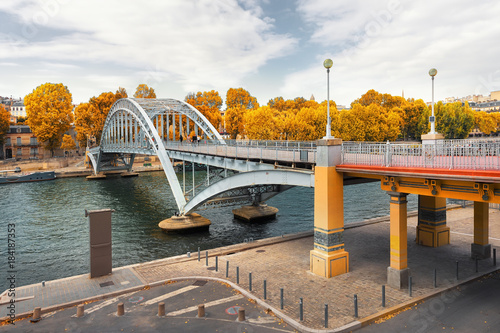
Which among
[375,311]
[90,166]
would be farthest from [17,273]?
[90,166]

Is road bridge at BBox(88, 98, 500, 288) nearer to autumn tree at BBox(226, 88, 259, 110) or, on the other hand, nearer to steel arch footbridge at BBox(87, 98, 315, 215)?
steel arch footbridge at BBox(87, 98, 315, 215)

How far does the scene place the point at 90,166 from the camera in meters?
91.2

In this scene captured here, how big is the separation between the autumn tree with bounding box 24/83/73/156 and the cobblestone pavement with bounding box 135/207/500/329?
79.4 meters

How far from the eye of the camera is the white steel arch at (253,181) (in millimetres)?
20609

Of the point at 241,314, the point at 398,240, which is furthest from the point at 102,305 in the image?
the point at 398,240

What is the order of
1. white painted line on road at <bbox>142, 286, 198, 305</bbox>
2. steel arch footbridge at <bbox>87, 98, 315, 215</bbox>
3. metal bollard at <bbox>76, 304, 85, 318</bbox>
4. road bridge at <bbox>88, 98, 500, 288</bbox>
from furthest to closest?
steel arch footbridge at <bbox>87, 98, 315, 215</bbox> < white painted line on road at <bbox>142, 286, 198, 305</bbox> < metal bollard at <bbox>76, 304, 85, 318</bbox> < road bridge at <bbox>88, 98, 500, 288</bbox>

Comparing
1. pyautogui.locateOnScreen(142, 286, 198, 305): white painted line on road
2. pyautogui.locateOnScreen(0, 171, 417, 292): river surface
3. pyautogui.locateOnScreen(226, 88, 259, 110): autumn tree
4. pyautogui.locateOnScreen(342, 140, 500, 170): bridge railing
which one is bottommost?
pyautogui.locateOnScreen(0, 171, 417, 292): river surface

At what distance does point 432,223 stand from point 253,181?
1189 centimetres

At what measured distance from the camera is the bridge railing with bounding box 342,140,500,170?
13.3 metres

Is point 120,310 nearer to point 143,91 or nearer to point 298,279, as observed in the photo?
point 298,279

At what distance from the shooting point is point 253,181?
25.7 metres

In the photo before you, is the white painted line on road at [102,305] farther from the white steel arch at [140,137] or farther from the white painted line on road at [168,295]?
the white steel arch at [140,137]

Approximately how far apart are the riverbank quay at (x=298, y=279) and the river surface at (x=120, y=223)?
7604 millimetres

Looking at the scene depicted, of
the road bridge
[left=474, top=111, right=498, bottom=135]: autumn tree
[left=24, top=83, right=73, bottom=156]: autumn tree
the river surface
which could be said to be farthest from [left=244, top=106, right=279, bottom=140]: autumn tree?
[left=474, top=111, right=498, bottom=135]: autumn tree
